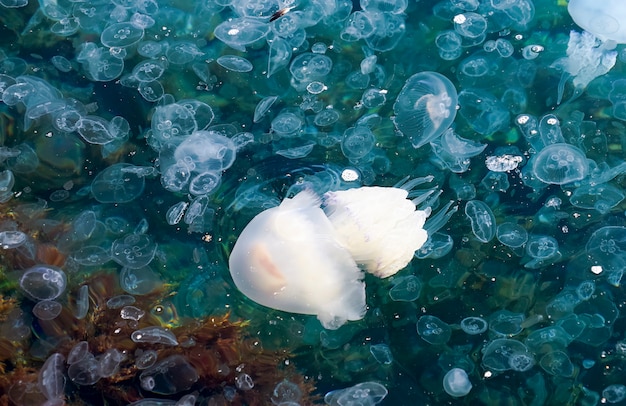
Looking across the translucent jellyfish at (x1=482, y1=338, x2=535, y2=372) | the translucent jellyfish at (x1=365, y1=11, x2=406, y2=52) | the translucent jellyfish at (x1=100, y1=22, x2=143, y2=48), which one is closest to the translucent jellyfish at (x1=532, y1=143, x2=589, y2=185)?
the translucent jellyfish at (x1=482, y1=338, x2=535, y2=372)

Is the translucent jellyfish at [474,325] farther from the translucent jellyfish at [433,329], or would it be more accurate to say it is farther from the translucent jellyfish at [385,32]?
the translucent jellyfish at [385,32]

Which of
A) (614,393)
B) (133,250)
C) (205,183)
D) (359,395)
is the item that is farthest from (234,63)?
(614,393)

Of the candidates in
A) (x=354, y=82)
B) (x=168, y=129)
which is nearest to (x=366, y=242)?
(x=354, y=82)

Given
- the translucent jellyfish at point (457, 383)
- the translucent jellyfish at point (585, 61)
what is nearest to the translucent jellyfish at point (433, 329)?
the translucent jellyfish at point (457, 383)

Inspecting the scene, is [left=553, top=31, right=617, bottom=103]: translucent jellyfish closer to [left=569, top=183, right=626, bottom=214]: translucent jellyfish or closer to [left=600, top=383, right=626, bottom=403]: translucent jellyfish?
[left=569, top=183, right=626, bottom=214]: translucent jellyfish

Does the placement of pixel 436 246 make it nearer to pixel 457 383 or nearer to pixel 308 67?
pixel 457 383
